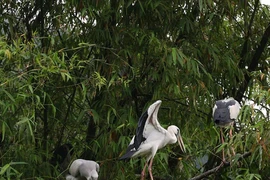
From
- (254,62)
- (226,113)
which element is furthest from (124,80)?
(254,62)

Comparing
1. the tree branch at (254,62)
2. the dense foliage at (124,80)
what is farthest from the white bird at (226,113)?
the tree branch at (254,62)

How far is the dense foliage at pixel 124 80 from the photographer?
10.8 feet

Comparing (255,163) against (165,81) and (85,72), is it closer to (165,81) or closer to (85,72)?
(165,81)

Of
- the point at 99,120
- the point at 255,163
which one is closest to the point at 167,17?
the point at 99,120

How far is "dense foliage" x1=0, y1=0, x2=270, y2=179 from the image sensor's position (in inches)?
130

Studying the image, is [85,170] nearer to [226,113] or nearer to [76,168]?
[76,168]

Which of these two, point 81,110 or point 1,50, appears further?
point 81,110

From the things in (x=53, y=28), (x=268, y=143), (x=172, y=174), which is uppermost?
(x=53, y=28)

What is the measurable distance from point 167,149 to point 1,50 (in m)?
1.08

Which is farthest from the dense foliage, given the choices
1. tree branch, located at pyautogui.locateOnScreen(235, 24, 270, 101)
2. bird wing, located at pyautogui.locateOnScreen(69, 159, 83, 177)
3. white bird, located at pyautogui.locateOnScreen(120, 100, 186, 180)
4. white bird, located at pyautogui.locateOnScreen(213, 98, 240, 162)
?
white bird, located at pyautogui.locateOnScreen(120, 100, 186, 180)

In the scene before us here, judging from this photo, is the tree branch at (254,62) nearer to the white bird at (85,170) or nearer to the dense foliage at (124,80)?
the dense foliage at (124,80)

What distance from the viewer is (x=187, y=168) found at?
3.58 metres

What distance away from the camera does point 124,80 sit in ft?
11.1

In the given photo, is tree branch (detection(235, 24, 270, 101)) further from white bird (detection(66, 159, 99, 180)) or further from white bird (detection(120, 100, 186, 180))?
white bird (detection(66, 159, 99, 180))
